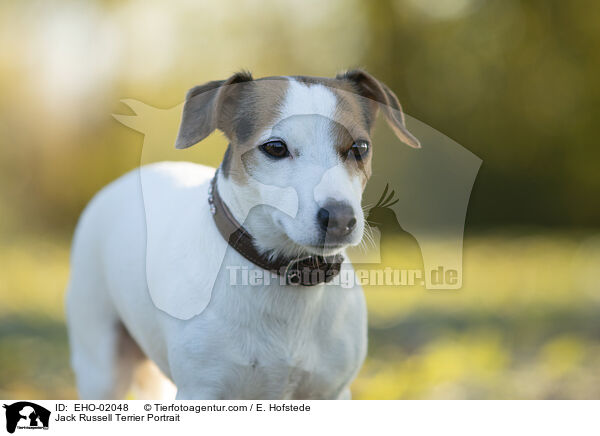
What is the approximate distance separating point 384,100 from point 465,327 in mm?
2128

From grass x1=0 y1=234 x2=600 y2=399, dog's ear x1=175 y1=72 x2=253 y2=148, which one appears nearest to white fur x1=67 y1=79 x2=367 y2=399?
dog's ear x1=175 y1=72 x2=253 y2=148

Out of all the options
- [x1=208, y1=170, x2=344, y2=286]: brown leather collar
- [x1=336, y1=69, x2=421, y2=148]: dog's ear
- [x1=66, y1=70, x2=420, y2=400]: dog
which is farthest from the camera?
[x1=336, y1=69, x2=421, y2=148]: dog's ear

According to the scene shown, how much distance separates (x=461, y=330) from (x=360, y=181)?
7.16 feet

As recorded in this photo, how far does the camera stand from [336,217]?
159cm

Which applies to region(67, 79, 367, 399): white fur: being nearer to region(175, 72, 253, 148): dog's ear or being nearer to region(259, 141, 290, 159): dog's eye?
region(259, 141, 290, 159): dog's eye

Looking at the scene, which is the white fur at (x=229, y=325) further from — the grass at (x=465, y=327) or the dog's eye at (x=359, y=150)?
the grass at (x=465, y=327)

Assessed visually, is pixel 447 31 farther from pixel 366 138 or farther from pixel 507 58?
pixel 366 138

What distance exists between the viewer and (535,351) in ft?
11.4

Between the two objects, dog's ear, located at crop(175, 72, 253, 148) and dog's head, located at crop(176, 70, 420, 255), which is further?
dog's ear, located at crop(175, 72, 253, 148)

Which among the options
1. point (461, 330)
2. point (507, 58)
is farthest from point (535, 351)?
point (507, 58)

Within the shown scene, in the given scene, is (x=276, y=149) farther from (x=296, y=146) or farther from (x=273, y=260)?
(x=273, y=260)
